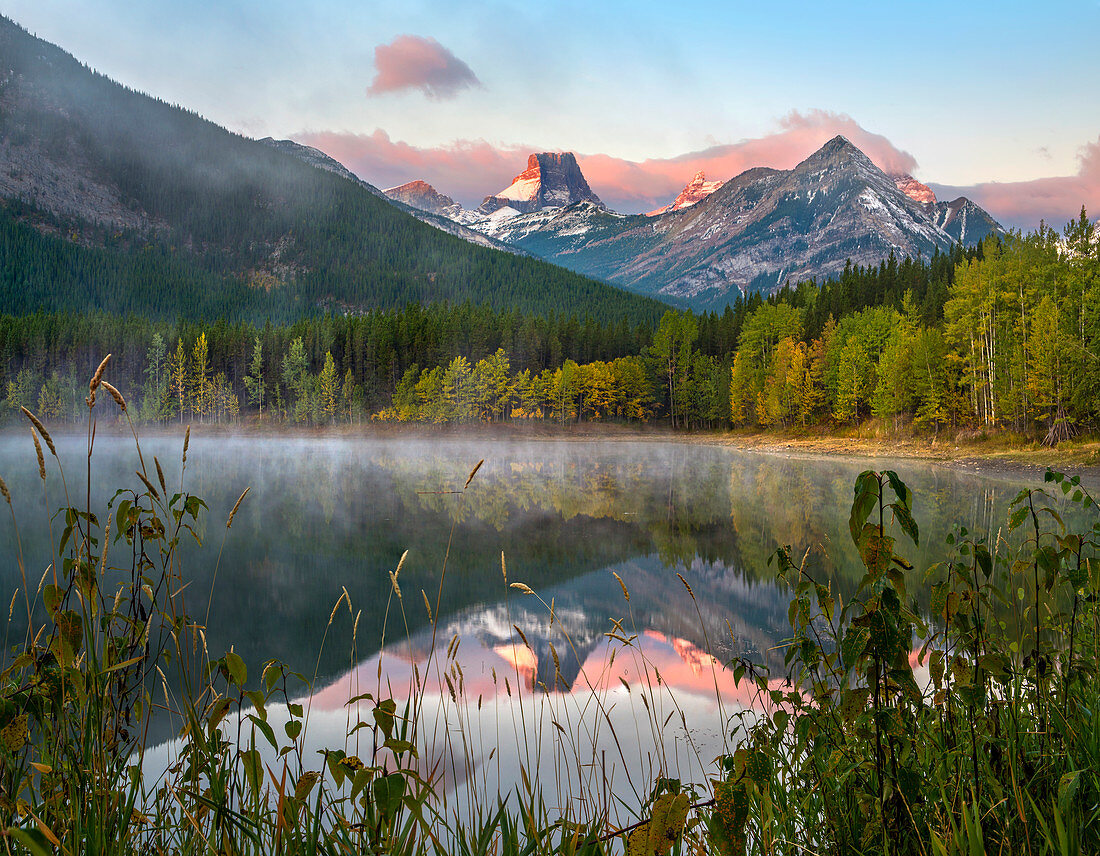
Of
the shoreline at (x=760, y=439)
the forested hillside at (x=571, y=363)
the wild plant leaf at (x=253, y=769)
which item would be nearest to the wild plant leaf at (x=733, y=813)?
the wild plant leaf at (x=253, y=769)

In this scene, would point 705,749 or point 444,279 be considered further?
point 444,279

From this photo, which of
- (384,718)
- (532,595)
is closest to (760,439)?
(532,595)

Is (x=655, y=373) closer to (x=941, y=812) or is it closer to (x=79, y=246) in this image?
(x=941, y=812)

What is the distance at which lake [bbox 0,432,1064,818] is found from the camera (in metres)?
5.15

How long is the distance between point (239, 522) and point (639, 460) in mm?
30888

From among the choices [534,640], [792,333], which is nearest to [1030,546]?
[534,640]

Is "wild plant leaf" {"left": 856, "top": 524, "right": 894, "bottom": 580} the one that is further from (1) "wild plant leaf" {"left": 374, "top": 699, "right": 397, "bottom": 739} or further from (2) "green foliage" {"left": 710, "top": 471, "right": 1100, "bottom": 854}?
(1) "wild plant leaf" {"left": 374, "top": 699, "right": 397, "bottom": 739}

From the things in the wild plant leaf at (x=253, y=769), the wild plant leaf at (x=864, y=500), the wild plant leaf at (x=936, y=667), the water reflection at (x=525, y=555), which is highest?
the wild plant leaf at (x=864, y=500)

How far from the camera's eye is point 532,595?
10477mm

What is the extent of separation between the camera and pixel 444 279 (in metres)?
172

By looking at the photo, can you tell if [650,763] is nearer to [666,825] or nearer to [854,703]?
[854,703]

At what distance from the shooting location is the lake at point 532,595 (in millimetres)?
5152

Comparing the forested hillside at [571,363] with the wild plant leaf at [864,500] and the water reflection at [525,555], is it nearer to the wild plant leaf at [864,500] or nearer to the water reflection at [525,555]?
the water reflection at [525,555]

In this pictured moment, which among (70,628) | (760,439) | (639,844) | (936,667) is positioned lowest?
(760,439)
